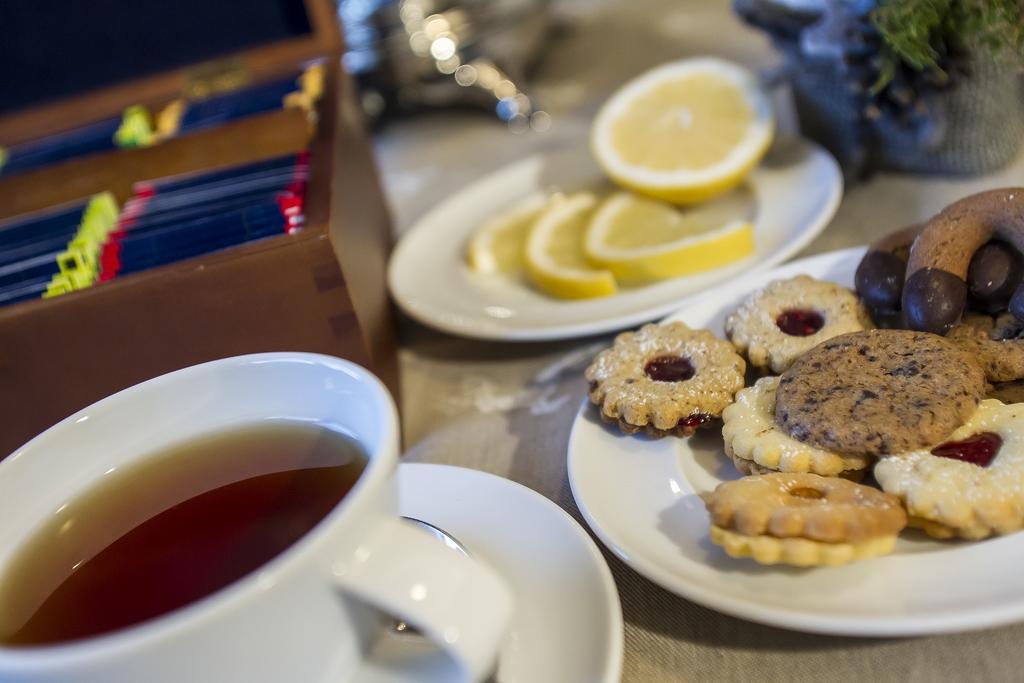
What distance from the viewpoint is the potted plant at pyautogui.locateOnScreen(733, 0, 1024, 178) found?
103cm

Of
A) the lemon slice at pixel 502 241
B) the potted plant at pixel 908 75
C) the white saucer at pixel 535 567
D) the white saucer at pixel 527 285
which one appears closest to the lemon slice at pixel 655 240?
the white saucer at pixel 527 285

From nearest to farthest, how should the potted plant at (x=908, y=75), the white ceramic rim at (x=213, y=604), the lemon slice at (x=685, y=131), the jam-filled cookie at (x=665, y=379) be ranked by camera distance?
the white ceramic rim at (x=213, y=604), the jam-filled cookie at (x=665, y=379), the potted plant at (x=908, y=75), the lemon slice at (x=685, y=131)

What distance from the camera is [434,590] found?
498 millimetres

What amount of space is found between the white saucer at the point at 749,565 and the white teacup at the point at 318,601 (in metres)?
0.18

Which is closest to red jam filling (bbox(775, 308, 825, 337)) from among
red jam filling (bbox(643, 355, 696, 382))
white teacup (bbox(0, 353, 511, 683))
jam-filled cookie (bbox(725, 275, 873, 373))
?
jam-filled cookie (bbox(725, 275, 873, 373))

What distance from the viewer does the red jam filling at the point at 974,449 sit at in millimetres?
648

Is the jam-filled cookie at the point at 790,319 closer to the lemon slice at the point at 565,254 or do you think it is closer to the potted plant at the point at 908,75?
the lemon slice at the point at 565,254

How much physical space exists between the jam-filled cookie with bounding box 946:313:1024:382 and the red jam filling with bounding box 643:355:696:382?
9.4 inches

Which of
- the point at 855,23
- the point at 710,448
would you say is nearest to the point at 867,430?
the point at 710,448

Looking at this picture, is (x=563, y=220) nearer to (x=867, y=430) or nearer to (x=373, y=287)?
(x=373, y=287)

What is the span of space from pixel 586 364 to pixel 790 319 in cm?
26

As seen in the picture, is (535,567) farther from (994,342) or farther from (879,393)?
(994,342)

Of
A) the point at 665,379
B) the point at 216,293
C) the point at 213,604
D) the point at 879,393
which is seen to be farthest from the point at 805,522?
the point at 216,293

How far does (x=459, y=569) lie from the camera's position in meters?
0.51
